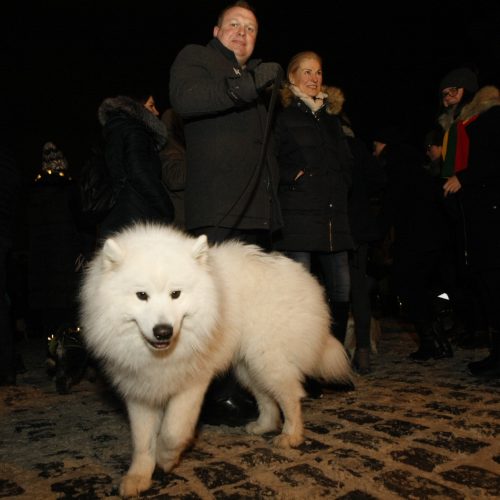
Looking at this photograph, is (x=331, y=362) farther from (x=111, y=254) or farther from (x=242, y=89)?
(x=242, y=89)

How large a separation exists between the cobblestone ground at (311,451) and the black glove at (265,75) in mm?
2079

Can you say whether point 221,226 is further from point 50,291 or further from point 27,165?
point 27,165

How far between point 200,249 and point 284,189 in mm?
1600

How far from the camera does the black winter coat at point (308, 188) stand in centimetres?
374

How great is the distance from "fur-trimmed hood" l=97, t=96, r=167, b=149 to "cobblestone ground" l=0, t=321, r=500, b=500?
80.6 inches

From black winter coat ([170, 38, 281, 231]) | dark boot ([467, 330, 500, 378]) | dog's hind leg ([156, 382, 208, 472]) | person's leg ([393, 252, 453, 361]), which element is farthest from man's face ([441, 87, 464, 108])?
dog's hind leg ([156, 382, 208, 472])

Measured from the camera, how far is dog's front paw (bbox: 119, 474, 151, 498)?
216 cm

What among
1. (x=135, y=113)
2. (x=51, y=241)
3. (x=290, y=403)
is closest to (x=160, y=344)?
(x=290, y=403)

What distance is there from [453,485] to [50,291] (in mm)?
4393

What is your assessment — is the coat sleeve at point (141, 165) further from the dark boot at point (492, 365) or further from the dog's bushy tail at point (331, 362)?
the dark boot at point (492, 365)

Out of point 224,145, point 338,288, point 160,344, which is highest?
point 224,145

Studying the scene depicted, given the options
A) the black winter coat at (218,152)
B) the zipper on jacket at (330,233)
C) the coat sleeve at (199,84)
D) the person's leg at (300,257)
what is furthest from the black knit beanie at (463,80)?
the coat sleeve at (199,84)

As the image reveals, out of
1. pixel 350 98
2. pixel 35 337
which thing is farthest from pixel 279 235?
pixel 350 98

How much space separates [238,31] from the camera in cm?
316
